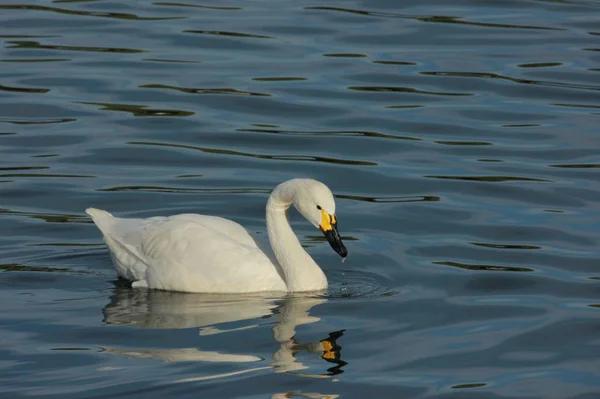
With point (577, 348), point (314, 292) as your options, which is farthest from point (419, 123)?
point (577, 348)

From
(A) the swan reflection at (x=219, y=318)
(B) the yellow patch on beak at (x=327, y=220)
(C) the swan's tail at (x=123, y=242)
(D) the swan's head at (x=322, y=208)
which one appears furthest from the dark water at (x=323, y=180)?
(B) the yellow patch on beak at (x=327, y=220)

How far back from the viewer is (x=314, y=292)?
36.9 ft

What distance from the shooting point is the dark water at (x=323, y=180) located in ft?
31.4

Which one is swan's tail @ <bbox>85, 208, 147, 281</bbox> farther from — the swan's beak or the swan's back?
the swan's beak

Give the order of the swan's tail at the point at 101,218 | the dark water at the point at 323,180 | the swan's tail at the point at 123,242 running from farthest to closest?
the swan's tail at the point at 101,218 → the swan's tail at the point at 123,242 → the dark water at the point at 323,180

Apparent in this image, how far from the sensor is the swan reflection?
9.60 meters

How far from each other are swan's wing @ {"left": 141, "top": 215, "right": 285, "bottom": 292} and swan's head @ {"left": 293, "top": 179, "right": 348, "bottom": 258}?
57cm

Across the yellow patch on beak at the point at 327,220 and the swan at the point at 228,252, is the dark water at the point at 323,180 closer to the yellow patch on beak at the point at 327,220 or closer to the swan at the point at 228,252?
the swan at the point at 228,252

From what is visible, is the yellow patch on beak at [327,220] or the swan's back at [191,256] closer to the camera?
the yellow patch on beak at [327,220]

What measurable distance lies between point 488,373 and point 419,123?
7229mm

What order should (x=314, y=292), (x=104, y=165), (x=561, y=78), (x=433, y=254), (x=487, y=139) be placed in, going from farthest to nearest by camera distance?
(x=561, y=78), (x=487, y=139), (x=104, y=165), (x=433, y=254), (x=314, y=292)

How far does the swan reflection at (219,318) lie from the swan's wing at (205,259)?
0.31 ft

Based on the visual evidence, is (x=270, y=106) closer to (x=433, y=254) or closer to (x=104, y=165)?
(x=104, y=165)

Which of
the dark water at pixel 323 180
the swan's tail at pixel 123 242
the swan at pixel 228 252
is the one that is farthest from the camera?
the swan's tail at pixel 123 242
